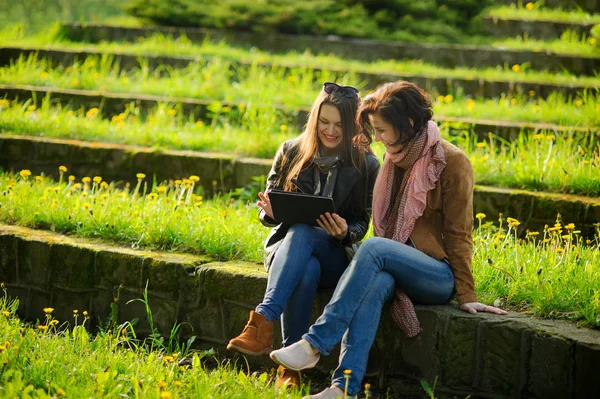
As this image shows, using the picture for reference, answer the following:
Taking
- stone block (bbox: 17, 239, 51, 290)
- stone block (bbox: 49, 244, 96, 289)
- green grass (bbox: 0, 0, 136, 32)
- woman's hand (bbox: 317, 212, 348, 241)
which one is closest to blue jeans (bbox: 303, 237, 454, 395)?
woman's hand (bbox: 317, 212, 348, 241)

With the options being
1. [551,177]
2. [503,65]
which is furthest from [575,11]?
[551,177]

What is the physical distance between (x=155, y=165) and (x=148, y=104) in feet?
4.77

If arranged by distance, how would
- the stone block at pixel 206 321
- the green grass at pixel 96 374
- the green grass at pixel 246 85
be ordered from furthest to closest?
the green grass at pixel 246 85 → the stone block at pixel 206 321 → the green grass at pixel 96 374

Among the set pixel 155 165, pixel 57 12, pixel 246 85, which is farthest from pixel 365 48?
pixel 57 12

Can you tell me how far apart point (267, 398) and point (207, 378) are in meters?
0.33

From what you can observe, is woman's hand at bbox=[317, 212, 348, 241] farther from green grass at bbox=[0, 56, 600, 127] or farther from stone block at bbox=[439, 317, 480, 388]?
green grass at bbox=[0, 56, 600, 127]

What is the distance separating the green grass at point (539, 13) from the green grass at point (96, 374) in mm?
7902

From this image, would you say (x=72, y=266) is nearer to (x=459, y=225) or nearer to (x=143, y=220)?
(x=143, y=220)

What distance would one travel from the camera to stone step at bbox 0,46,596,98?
26.3 ft

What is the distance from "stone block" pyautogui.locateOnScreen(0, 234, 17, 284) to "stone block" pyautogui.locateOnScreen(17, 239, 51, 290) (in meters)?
0.04

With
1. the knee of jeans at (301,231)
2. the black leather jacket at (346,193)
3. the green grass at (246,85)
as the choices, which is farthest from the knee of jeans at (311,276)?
the green grass at (246,85)

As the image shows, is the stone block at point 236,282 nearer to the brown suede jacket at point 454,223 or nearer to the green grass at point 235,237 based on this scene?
the green grass at point 235,237

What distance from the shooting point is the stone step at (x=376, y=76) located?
8.02 m

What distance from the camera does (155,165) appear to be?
6562 mm
